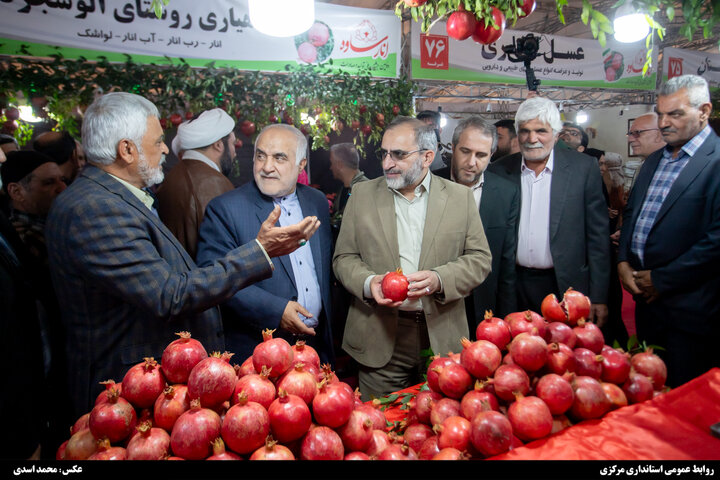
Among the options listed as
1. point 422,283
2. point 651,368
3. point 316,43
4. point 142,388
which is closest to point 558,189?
point 422,283

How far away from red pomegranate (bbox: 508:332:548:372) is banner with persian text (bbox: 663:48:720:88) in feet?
33.3

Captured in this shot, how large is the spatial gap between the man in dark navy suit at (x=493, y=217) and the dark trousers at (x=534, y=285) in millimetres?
100

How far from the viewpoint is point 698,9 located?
195cm

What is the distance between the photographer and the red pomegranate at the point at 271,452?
99 cm

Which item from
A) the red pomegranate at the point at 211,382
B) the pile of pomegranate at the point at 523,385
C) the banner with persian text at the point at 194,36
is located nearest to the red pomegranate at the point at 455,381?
the pile of pomegranate at the point at 523,385

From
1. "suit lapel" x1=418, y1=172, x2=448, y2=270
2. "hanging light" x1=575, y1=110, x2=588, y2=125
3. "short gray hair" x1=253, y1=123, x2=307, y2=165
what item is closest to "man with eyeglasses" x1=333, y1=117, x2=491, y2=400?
"suit lapel" x1=418, y1=172, x2=448, y2=270

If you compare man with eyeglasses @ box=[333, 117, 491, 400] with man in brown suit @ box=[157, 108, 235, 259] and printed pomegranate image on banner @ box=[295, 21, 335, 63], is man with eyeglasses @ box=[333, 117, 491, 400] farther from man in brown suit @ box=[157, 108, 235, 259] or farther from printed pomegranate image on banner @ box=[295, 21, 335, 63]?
printed pomegranate image on banner @ box=[295, 21, 335, 63]

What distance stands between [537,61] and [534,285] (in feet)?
20.2

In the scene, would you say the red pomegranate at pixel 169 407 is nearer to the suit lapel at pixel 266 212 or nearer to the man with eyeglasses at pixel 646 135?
the suit lapel at pixel 266 212

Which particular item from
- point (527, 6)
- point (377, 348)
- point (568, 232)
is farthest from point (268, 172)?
point (568, 232)

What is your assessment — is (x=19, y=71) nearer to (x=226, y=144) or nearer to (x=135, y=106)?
(x=226, y=144)

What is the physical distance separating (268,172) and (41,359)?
1.35 meters

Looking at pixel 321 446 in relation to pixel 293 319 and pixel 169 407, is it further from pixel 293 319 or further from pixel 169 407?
pixel 293 319

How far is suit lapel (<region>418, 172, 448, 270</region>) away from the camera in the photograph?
2.37m
